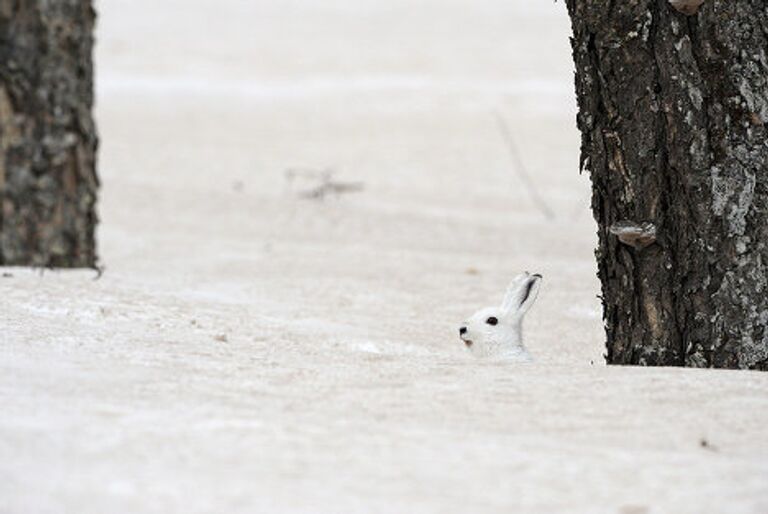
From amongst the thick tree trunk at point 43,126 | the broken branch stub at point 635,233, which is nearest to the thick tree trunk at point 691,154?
the broken branch stub at point 635,233

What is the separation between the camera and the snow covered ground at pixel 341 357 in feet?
8.25

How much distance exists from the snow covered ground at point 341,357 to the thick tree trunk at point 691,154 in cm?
34

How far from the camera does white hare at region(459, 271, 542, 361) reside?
4.12 meters

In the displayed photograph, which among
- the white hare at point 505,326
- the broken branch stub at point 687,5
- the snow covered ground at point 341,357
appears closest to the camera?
the snow covered ground at point 341,357

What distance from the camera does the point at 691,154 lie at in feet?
12.4

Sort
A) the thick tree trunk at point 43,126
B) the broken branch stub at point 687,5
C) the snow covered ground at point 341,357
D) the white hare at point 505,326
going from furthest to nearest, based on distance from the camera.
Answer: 1. the thick tree trunk at point 43,126
2. the white hare at point 505,326
3. the broken branch stub at point 687,5
4. the snow covered ground at point 341,357

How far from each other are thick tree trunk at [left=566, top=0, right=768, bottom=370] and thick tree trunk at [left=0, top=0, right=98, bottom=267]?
414cm

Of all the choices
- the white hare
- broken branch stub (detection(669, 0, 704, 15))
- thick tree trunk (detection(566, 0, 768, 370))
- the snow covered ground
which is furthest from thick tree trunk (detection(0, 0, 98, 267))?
broken branch stub (detection(669, 0, 704, 15))

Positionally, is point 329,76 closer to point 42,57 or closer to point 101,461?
point 42,57

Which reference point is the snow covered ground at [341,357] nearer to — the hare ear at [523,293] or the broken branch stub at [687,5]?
the hare ear at [523,293]

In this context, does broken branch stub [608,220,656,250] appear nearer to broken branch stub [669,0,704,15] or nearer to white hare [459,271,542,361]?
white hare [459,271,542,361]

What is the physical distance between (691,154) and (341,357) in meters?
1.01

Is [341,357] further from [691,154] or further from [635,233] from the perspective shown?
[691,154]

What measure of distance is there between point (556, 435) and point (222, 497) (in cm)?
74
